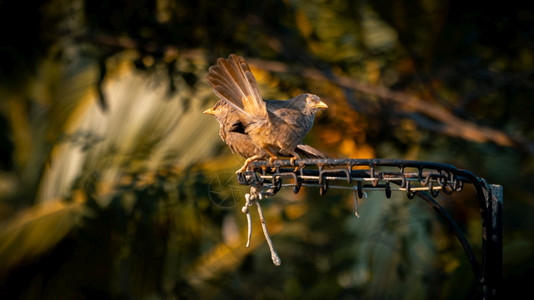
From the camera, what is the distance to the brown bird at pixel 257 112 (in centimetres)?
241

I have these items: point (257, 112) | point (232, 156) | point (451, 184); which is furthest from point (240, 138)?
point (232, 156)

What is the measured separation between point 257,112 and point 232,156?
3.79 m

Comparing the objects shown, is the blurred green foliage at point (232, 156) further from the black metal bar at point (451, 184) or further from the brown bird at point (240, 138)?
the black metal bar at point (451, 184)

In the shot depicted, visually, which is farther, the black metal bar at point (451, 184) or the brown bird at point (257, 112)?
the brown bird at point (257, 112)

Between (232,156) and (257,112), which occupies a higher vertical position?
(232,156)

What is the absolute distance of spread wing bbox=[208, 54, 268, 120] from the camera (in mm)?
2400

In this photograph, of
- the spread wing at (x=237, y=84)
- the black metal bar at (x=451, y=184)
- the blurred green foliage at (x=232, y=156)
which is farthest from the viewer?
the blurred green foliage at (x=232, y=156)

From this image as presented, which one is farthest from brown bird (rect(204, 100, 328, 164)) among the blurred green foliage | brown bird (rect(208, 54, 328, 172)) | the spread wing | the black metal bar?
the blurred green foliage

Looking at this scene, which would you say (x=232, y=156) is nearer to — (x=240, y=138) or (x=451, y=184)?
(x=240, y=138)

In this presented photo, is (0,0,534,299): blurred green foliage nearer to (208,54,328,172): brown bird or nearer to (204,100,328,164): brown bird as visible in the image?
(204,100,328,164): brown bird

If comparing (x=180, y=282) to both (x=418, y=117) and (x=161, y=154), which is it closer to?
(x=161, y=154)

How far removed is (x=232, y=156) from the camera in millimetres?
6250

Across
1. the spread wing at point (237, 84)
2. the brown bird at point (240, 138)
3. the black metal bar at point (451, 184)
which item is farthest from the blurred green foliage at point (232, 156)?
the spread wing at point (237, 84)

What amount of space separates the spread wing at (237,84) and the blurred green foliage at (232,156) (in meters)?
2.34
